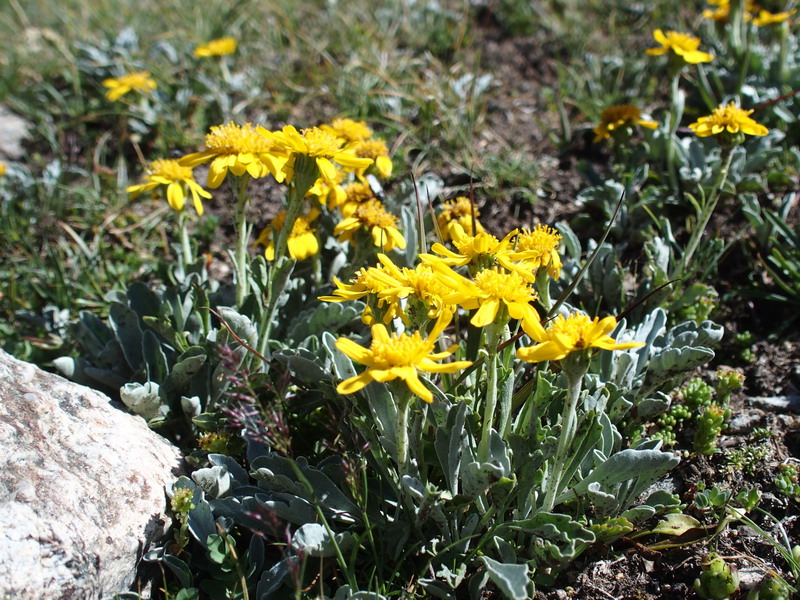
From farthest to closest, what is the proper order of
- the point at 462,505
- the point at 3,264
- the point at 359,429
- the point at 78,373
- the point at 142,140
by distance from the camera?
the point at 142,140 → the point at 3,264 → the point at 78,373 → the point at 359,429 → the point at 462,505

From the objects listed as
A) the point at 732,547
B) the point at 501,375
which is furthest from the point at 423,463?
the point at 732,547

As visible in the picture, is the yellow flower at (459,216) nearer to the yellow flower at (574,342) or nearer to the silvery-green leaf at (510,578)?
the yellow flower at (574,342)

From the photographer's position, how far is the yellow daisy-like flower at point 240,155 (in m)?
2.59

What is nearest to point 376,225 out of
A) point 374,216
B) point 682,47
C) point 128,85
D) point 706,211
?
point 374,216

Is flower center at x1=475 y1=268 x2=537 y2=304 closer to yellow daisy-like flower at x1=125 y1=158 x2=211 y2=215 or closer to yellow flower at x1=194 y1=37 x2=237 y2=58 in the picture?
yellow daisy-like flower at x1=125 y1=158 x2=211 y2=215

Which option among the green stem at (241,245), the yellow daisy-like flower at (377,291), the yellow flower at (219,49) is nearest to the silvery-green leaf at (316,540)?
the yellow daisy-like flower at (377,291)

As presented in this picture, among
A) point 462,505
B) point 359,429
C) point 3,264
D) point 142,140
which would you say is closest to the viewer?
point 462,505

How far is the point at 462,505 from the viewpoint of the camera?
87.2 inches

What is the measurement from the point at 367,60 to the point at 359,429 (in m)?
3.69

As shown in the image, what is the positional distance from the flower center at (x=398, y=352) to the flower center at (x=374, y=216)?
109 centimetres

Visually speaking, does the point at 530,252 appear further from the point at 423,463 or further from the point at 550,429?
the point at 423,463

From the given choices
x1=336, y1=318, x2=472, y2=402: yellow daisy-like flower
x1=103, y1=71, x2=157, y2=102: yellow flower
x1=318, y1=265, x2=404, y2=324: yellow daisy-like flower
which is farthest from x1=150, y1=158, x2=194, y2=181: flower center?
x1=103, y1=71, x2=157, y2=102: yellow flower

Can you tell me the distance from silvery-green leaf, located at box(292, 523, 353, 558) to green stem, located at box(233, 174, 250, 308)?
3.75 feet

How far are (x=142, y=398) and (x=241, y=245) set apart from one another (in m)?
0.70
